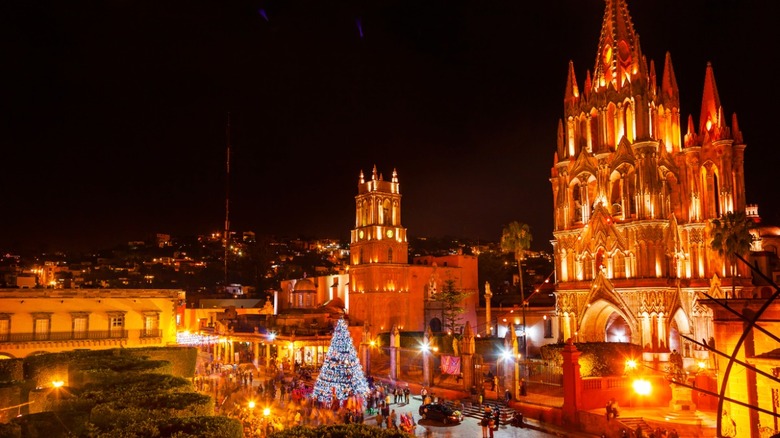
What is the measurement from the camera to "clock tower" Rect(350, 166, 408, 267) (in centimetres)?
5884

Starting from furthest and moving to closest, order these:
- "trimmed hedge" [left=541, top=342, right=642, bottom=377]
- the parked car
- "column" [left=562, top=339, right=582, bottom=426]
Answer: "trimmed hedge" [left=541, top=342, right=642, bottom=377]
the parked car
"column" [left=562, top=339, right=582, bottom=426]

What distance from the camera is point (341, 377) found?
3080 centimetres

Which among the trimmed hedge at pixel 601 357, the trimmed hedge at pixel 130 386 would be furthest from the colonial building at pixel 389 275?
the trimmed hedge at pixel 130 386

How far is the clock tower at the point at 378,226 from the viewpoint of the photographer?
58844 millimetres

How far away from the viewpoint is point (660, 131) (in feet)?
142

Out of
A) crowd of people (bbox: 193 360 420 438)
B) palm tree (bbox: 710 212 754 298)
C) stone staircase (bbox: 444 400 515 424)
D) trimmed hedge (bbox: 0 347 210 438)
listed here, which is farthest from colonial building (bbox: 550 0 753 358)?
trimmed hedge (bbox: 0 347 210 438)

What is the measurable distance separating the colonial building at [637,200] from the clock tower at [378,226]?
18.2 meters

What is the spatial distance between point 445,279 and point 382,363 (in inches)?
642

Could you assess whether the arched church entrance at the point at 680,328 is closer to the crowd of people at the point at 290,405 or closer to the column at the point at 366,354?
the crowd of people at the point at 290,405

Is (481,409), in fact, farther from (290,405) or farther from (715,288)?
(715,288)

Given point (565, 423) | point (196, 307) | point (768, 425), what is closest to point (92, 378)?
point (565, 423)

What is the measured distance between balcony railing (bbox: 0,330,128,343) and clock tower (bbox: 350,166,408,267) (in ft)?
78.3

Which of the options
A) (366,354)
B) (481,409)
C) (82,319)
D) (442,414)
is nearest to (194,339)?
(82,319)

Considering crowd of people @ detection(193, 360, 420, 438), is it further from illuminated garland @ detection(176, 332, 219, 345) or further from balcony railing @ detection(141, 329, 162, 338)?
illuminated garland @ detection(176, 332, 219, 345)
